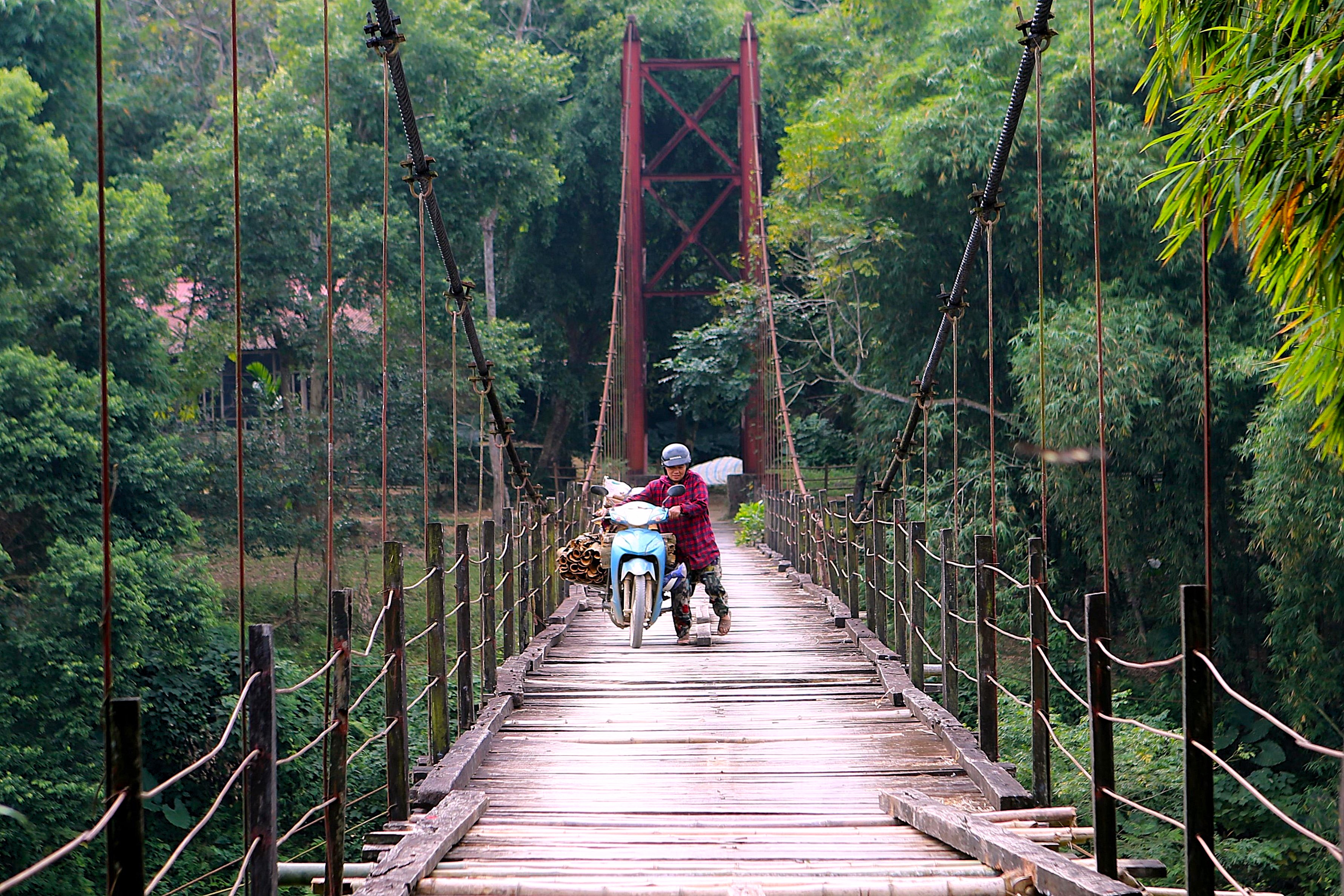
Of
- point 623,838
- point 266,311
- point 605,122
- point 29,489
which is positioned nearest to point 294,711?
point 29,489

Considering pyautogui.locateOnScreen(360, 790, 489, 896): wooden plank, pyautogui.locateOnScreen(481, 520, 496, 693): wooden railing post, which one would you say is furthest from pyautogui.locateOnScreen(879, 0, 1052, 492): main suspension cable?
pyautogui.locateOnScreen(360, 790, 489, 896): wooden plank

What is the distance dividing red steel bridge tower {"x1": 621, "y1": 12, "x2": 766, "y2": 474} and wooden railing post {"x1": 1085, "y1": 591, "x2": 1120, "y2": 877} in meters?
9.39

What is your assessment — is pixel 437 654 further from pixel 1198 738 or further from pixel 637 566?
pixel 1198 738

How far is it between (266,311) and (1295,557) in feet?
26.2

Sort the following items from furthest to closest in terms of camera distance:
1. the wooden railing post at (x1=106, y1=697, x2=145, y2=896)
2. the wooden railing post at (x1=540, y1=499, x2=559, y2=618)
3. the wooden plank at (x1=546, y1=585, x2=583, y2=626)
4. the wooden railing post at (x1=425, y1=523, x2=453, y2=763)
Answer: the wooden railing post at (x1=540, y1=499, x2=559, y2=618) < the wooden plank at (x1=546, y1=585, x2=583, y2=626) < the wooden railing post at (x1=425, y1=523, x2=453, y2=763) < the wooden railing post at (x1=106, y1=697, x2=145, y2=896)

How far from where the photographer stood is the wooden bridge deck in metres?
2.12

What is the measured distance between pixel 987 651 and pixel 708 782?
67 cm

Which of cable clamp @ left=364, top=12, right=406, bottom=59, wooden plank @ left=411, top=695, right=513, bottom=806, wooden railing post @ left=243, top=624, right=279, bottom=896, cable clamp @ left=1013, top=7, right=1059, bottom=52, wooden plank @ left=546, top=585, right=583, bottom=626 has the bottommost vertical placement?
wooden plank @ left=411, top=695, right=513, bottom=806

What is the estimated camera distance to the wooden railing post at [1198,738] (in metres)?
1.74

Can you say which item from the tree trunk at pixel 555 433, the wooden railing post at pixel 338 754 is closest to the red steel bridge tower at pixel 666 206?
the tree trunk at pixel 555 433

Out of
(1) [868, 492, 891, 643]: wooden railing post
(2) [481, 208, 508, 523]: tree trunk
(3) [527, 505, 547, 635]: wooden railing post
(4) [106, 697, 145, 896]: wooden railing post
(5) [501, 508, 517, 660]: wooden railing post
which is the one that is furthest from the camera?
(2) [481, 208, 508, 523]: tree trunk

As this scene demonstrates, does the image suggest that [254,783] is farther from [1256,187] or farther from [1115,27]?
[1115,27]

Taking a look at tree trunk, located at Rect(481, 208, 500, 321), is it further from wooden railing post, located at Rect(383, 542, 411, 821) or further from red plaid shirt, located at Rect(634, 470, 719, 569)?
wooden railing post, located at Rect(383, 542, 411, 821)

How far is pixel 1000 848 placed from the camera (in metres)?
2.09
